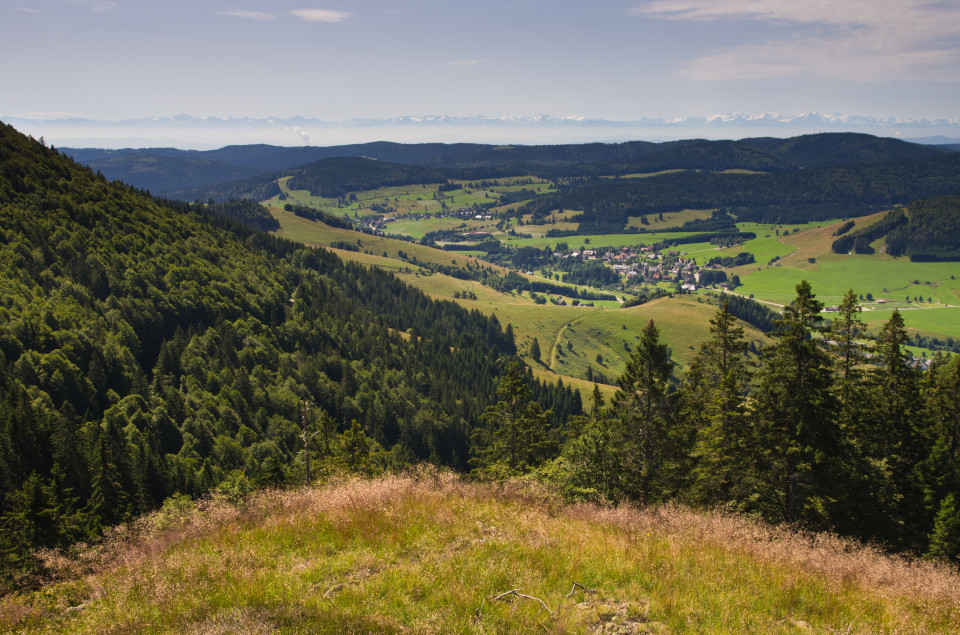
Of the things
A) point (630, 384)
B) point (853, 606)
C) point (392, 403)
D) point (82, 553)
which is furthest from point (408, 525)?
point (392, 403)

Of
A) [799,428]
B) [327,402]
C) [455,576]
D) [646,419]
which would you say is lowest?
[327,402]

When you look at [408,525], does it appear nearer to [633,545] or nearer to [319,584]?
[319,584]

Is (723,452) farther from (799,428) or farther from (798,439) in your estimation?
(799,428)

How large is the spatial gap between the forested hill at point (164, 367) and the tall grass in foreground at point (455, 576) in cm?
3106

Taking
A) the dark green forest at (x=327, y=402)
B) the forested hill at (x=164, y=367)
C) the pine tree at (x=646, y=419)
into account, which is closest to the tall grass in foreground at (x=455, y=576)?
the dark green forest at (x=327, y=402)

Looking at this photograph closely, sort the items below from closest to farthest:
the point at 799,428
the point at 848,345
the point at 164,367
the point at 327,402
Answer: the point at 799,428
the point at 848,345
the point at 164,367
the point at 327,402

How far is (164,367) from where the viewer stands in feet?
372

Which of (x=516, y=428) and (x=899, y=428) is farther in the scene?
(x=516, y=428)

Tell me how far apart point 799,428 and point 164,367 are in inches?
4873

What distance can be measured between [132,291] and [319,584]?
151236mm

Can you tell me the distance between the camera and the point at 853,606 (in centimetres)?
1064

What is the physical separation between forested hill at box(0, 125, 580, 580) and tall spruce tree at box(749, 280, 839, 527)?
33894 millimetres

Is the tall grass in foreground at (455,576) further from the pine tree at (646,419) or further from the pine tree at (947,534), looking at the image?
the pine tree at (646,419)

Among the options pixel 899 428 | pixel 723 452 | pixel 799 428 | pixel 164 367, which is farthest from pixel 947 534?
pixel 164 367
